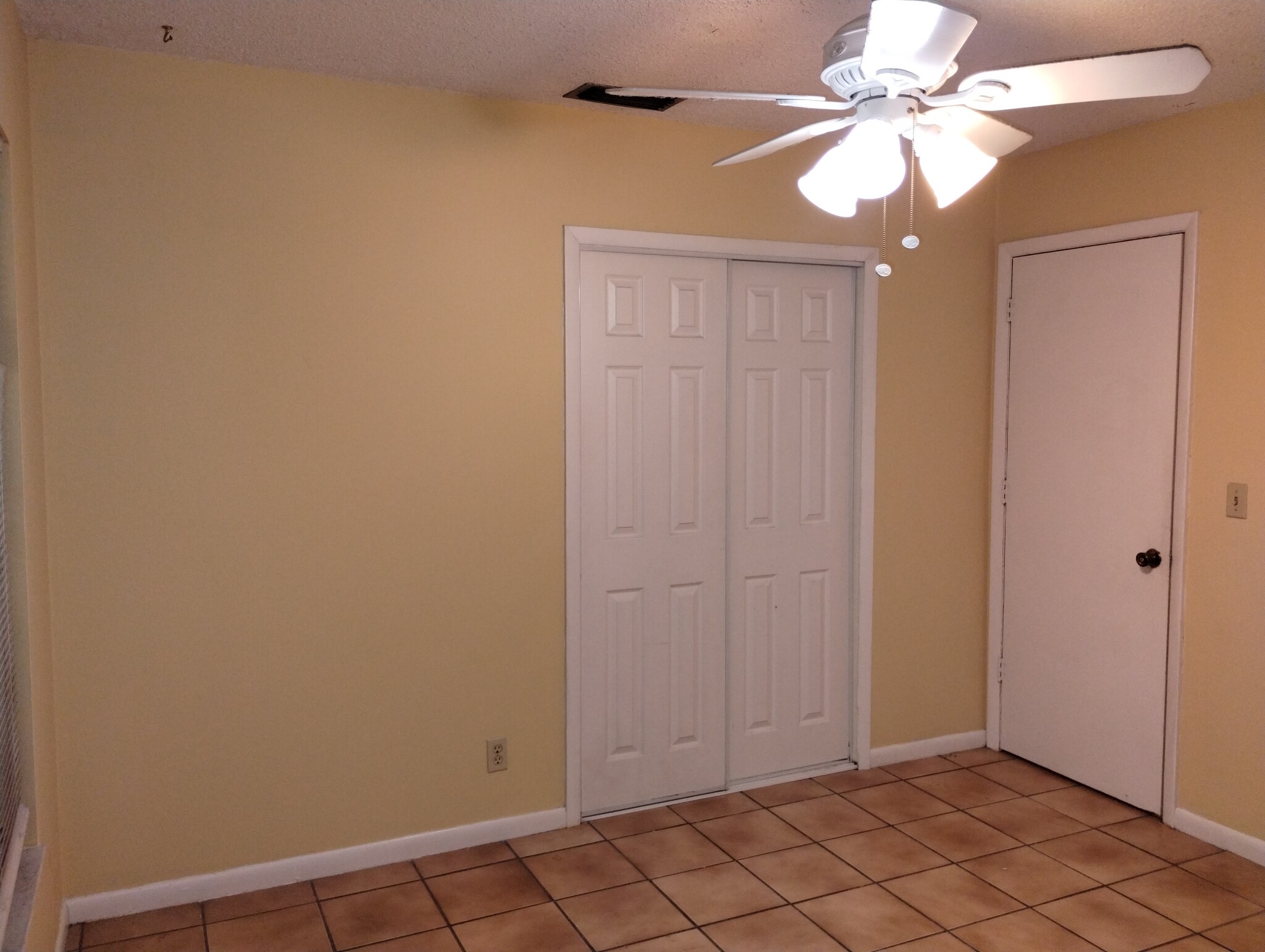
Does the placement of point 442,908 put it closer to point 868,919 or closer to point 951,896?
point 868,919

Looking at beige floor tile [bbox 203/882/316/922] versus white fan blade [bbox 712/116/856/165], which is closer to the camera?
white fan blade [bbox 712/116/856/165]

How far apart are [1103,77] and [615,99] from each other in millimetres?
1630

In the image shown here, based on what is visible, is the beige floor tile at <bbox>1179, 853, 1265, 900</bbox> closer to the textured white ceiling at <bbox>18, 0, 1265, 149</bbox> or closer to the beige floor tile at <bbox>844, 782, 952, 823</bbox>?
the beige floor tile at <bbox>844, 782, 952, 823</bbox>

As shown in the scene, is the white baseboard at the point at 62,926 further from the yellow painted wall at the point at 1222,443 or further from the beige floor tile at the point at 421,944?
the yellow painted wall at the point at 1222,443

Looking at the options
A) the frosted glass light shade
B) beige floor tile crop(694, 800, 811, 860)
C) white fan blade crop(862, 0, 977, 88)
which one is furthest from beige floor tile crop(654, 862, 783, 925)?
white fan blade crop(862, 0, 977, 88)

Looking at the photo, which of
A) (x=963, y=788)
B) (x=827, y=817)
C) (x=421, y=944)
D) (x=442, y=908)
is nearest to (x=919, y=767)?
(x=963, y=788)

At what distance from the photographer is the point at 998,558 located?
4043 mm

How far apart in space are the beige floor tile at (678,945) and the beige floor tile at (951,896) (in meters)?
0.62

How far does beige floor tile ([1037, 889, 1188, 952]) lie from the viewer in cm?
271

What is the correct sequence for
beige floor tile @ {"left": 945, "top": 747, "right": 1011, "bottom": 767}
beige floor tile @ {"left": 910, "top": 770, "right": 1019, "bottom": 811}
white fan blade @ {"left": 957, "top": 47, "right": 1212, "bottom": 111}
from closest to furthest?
1. white fan blade @ {"left": 957, "top": 47, "right": 1212, "bottom": 111}
2. beige floor tile @ {"left": 910, "top": 770, "right": 1019, "bottom": 811}
3. beige floor tile @ {"left": 945, "top": 747, "right": 1011, "bottom": 767}

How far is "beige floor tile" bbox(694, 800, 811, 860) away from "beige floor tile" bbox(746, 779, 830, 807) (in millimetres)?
100

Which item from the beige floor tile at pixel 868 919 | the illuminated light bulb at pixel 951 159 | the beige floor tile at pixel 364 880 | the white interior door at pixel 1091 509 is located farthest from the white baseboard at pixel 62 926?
the white interior door at pixel 1091 509

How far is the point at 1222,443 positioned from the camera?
3.23 meters

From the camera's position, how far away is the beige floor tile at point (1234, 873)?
2.97m
